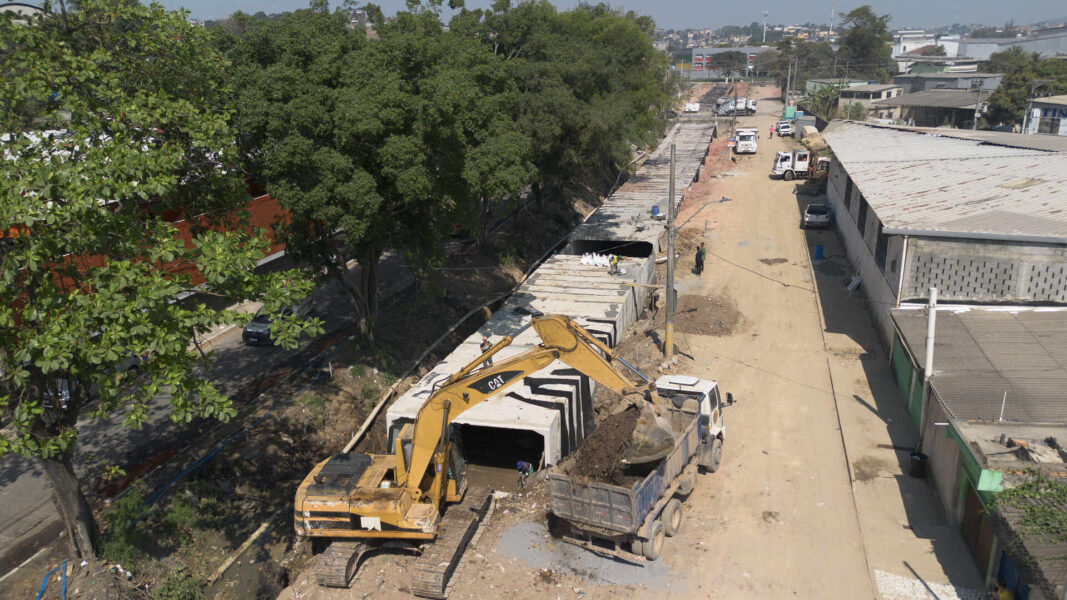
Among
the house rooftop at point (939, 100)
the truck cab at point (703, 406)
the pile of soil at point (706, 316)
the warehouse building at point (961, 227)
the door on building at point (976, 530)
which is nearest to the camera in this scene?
the door on building at point (976, 530)

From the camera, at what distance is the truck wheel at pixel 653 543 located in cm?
1412

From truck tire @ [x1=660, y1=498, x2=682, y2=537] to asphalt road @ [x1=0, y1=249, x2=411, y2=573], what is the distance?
30.3 ft

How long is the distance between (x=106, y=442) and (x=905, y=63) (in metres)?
167

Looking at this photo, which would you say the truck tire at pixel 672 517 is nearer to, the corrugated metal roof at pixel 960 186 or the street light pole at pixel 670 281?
the street light pole at pixel 670 281

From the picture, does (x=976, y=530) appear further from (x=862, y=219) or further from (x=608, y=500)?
(x=862, y=219)

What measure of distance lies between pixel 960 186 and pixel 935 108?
2306 inches

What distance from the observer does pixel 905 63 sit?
492 feet

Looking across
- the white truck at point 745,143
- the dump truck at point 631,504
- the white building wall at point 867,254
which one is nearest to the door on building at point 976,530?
the dump truck at point 631,504

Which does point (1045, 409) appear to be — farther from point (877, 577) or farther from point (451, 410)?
point (451, 410)

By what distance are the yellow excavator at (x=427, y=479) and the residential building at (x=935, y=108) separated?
72.0 m

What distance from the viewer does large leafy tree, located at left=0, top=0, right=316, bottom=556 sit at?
37.2ft

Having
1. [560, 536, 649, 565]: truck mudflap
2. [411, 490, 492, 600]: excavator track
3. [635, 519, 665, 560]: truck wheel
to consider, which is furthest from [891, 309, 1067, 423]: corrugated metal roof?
[411, 490, 492, 600]: excavator track

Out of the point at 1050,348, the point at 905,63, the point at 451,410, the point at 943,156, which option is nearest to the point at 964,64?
the point at 905,63

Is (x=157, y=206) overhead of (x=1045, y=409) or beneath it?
overhead
